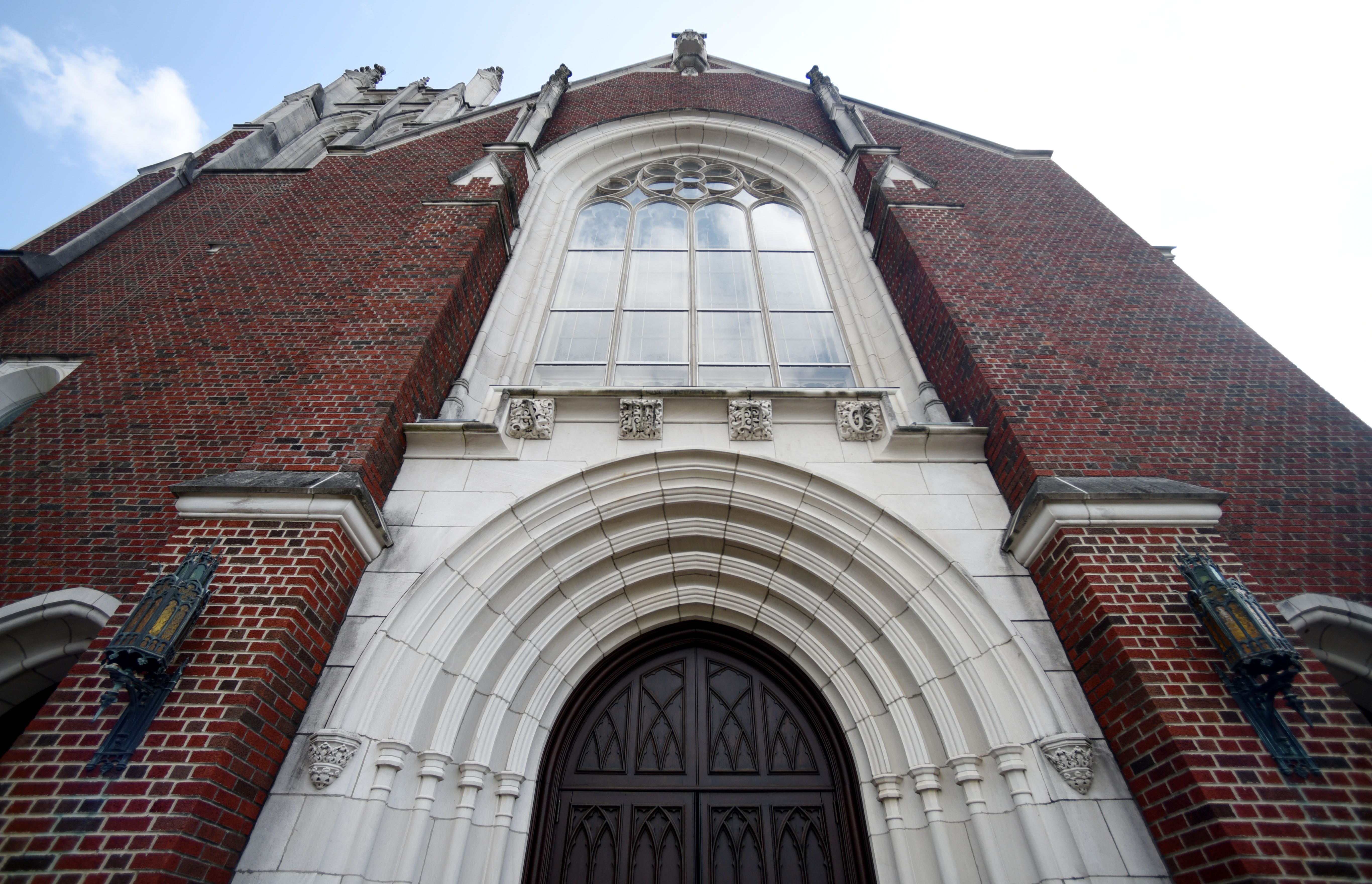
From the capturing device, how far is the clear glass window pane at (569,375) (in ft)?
21.0

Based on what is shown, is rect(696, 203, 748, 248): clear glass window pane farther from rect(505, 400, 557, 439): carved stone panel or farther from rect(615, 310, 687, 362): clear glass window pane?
rect(505, 400, 557, 439): carved stone panel

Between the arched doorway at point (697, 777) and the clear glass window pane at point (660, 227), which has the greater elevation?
the clear glass window pane at point (660, 227)

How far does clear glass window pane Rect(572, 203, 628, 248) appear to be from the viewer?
27.8 ft

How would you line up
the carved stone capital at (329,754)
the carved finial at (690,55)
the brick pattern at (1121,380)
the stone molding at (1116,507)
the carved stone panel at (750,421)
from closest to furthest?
1. the carved stone capital at (329,754)
2. the stone molding at (1116,507)
3. the brick pattern at (1121,380)
4. the carved stone panel at (750,421)
5. the carved finial at (690,55)

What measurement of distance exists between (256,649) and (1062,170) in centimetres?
1052

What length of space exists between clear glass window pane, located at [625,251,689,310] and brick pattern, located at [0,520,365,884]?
15.1 feet

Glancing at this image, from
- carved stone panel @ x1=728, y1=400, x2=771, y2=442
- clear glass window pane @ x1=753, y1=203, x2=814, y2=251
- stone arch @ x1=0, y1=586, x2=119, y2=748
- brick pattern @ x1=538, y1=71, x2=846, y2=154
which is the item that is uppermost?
brick pattern @ x1=538, y1=71, x2=846, y2=154

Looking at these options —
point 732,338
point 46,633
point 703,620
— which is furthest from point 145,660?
point 732,338

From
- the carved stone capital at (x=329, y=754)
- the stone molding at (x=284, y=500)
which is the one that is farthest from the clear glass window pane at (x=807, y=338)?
the carved stone capital at (x=329, y=754)

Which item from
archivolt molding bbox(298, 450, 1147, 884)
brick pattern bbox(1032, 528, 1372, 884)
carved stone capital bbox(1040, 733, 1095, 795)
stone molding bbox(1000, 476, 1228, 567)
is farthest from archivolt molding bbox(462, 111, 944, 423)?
carved stone capital bbox(1040, 733, 1095, 795)

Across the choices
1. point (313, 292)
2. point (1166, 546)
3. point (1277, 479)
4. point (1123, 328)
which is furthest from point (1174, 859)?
point (313, 292)

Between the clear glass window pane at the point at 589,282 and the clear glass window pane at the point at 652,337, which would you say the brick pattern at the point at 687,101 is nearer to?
the clear glass window pane at the point at 589,282

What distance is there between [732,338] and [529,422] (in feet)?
9.34

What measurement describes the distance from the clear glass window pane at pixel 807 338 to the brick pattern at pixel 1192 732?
335 cm
